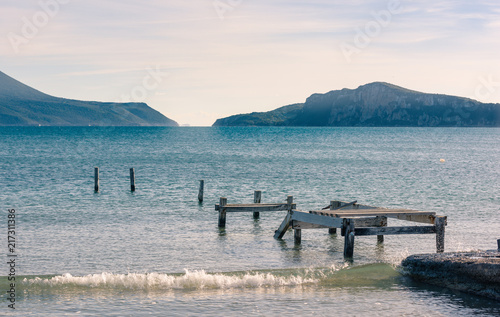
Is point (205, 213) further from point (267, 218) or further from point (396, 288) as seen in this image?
point (396, 288)

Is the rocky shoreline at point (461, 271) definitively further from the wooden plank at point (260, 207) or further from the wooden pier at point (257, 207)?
the wooden plank at point (260, 207)

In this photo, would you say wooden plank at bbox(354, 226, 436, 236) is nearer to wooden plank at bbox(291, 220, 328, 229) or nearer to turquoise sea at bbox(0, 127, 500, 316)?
turquoise sea at bbox(0, 127, 500, 316)

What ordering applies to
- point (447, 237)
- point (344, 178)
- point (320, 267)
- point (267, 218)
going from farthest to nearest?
point (344, 178) < point (267, 218) < point (447, 237) < point (320, 267)

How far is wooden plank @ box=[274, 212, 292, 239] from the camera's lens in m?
21.5

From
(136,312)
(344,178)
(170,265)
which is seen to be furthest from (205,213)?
(344,178)

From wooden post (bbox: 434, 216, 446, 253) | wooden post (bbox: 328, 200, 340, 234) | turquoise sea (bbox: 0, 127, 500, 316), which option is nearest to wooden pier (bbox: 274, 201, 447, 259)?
wooden post (bbox: 434, 216, 446, 253)

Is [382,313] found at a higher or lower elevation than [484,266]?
lower

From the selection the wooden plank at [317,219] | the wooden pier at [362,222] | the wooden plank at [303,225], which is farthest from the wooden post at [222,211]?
the wooden plank at [317,219]

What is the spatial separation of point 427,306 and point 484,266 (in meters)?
1.81

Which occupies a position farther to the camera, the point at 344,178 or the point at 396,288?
the point at 344,178

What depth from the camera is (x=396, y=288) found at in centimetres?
1524

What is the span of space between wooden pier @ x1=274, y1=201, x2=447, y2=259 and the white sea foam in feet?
8.99

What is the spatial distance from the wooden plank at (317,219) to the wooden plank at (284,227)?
38 centimetres

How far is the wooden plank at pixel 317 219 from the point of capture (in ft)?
60.6
